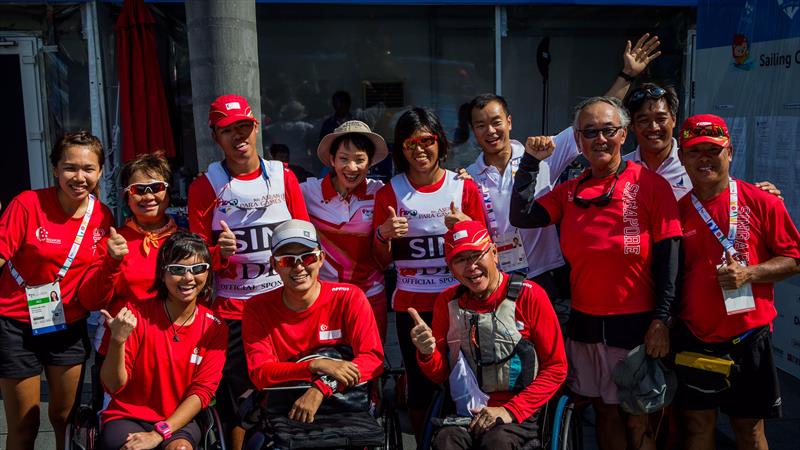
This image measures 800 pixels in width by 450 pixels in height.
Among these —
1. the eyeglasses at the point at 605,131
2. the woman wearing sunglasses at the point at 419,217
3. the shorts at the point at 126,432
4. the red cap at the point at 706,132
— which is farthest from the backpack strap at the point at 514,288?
the shorts at the point at 126,432

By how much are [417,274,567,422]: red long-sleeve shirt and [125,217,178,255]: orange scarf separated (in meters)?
1.33

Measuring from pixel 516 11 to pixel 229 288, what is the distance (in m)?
5.73

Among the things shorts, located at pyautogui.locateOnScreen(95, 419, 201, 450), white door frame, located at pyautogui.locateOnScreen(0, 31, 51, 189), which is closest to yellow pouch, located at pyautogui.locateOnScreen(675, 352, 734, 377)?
shorts, located at pyautogui.locateOnScreen(95, 419, 201, 450)

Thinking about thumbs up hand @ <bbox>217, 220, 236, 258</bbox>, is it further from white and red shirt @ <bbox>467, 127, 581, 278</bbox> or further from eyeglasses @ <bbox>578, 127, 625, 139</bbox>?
eyeglasses @ <bbox>578, 127, 625, 139</bbox>

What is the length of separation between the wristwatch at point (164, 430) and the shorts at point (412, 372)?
1.17 metres

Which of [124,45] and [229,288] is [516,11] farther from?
[229,288]

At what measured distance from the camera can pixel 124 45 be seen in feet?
23.2

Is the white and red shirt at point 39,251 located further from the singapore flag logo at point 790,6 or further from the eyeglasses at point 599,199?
Answer: the singapore flag logo at point 790,6

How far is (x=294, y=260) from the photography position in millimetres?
3260

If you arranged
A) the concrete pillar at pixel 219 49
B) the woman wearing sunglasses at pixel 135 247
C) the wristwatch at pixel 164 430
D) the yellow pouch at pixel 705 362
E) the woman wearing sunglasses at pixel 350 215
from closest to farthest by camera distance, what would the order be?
1. the wristwatch at pixel 164 430
2. the yellow pouch at pixel 705 362
3. the woman wearing sunglasses at pixel 135 247
4. the woman wearing sunglasses at pixel 350 215
5. the concrete pillar at pixel 219 49

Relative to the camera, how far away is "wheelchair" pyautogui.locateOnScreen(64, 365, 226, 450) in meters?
3.14

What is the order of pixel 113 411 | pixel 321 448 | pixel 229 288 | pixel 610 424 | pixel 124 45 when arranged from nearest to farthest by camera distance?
pixel 321 448 → pixel 113 411 → pixel 610 424 → pixel 229 288 → pixel 124 45

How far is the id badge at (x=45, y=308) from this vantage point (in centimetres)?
351

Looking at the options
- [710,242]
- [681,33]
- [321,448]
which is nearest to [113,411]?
[321,448]
